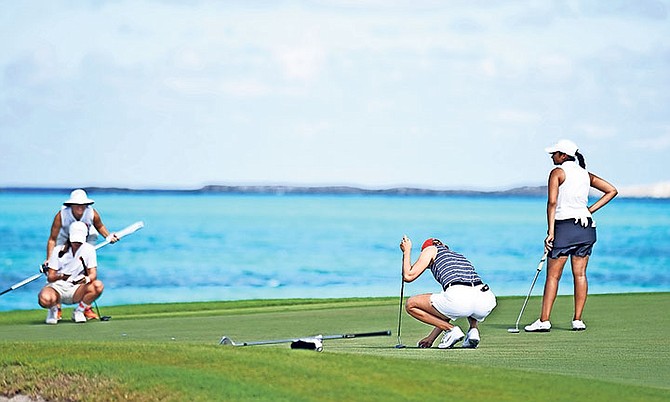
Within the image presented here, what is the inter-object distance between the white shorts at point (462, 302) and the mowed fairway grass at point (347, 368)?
34 centimetres

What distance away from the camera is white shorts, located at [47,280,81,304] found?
49.3 ft

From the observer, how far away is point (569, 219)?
1282 cm

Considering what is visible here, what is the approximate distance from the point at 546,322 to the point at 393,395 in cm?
552

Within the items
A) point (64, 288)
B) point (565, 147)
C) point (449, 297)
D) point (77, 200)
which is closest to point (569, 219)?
point (565, 147)

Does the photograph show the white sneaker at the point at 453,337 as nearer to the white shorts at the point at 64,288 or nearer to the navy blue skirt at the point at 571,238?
the navy blue skirt at the point at 571,238

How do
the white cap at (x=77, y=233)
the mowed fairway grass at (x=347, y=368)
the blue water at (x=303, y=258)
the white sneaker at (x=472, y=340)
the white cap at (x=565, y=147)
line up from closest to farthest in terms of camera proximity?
1. the mowed fairway grass at (x=347, y=368)
2. the white sneaker at (x=472, y=340)
3. the white cap at (x=565, y=147)
4. the white cap at (x=77, y=233)
5. the blue water at (x=303, y=258)

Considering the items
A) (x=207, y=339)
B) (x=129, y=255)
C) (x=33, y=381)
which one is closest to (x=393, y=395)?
(x=33, y=381)

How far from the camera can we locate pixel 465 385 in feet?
26.6

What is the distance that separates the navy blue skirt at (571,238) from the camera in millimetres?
12836

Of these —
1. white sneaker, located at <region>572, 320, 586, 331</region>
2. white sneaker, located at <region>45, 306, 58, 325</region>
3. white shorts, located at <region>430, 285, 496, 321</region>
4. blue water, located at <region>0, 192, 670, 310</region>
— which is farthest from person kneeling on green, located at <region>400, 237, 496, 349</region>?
blue water, located at <region>0, 192, 670, 310</region>

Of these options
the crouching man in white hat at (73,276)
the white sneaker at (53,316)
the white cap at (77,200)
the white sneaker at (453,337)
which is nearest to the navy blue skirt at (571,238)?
the white sneaker at (453,337)

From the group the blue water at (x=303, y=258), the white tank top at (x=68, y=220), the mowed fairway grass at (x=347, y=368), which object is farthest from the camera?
the blue water at (x=303, y=258)

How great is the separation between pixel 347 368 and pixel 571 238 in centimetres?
498

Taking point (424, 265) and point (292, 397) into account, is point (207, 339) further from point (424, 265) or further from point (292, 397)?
point (292, 397)
